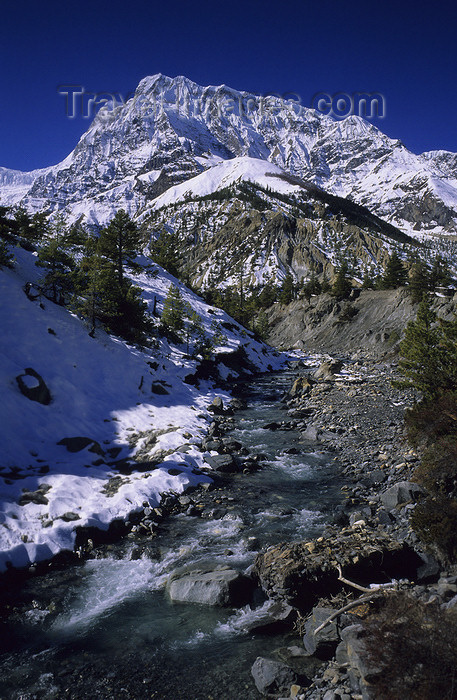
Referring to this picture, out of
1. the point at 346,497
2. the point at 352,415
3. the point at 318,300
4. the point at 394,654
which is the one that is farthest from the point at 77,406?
the point at 318,300

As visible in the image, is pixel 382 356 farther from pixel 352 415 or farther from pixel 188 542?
pixel 188 542

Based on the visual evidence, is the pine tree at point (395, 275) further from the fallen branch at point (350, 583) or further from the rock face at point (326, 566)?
the fallen branch at point (350, 583)

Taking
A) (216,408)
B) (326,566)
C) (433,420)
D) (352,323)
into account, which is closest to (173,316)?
(216,408)

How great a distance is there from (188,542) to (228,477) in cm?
494

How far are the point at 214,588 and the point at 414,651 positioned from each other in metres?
4.98

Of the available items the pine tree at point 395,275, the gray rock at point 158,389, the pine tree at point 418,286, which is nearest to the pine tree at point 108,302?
the gray rock at point 158,389

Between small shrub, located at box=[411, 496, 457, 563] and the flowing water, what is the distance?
3162 mm

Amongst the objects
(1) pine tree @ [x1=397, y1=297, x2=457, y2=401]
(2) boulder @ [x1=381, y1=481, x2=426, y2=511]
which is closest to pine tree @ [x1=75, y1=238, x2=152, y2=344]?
(1) pine tree @ [x1=397, y1=297, x2=457, y2=401]

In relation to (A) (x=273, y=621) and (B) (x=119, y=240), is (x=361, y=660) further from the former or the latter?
(B) (x=119, y=240)

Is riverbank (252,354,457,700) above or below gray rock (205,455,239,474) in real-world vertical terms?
above

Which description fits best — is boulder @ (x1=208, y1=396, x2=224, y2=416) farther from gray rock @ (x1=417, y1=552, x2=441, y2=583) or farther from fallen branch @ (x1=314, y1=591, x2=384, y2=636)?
fallen branch @ (x1=314, y1=591, x2=384, y2=636)

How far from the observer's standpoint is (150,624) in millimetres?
7945

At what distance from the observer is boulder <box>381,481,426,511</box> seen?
1095 cm

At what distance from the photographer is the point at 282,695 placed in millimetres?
5898
